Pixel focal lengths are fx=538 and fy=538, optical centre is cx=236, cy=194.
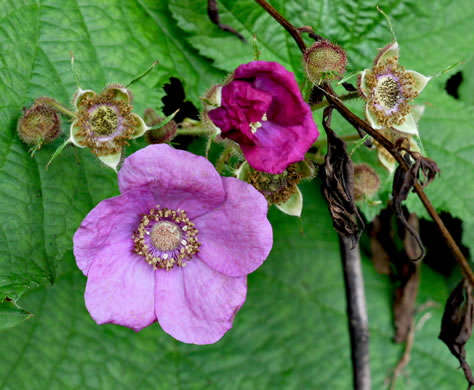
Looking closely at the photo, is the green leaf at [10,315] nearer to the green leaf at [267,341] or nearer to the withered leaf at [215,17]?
the green leaf at [267,341]

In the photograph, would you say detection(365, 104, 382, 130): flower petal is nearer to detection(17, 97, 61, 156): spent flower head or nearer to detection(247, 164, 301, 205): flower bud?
detection(247, 164, 301, 205): flower bud

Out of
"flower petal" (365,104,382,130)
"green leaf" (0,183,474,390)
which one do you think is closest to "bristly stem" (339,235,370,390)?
"green leaf" (0,183,474,390)

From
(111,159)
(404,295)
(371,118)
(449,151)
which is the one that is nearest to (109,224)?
(111,159)

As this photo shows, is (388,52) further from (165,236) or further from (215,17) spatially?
(165,236)

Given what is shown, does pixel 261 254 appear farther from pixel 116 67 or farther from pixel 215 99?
pixel 116 67

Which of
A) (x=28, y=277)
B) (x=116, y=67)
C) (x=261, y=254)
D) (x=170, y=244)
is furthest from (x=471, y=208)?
(x=28, y=277)

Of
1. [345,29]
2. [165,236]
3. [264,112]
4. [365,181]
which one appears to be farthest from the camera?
[345,29]
